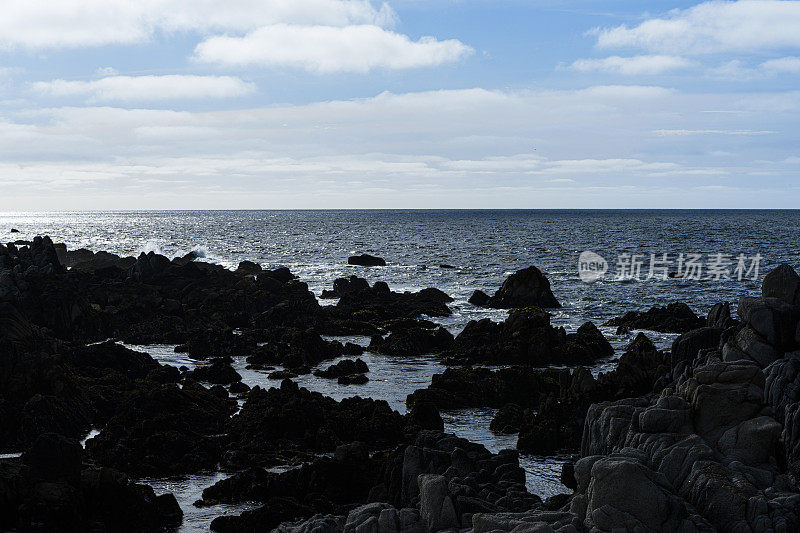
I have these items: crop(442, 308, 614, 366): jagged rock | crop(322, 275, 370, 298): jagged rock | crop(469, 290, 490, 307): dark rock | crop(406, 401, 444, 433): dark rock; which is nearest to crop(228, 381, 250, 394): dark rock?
crop(406, 401, 444, 433): dark rock

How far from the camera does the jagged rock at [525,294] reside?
6172cm

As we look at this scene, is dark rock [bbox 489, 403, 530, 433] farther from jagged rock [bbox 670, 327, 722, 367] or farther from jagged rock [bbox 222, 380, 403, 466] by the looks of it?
jagged rock [bbox 670, 327, 722, 367]

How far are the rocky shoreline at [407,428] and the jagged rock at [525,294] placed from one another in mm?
16649

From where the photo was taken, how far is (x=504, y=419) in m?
27.9

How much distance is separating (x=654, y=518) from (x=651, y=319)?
40.8m

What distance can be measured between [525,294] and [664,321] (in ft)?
46.6

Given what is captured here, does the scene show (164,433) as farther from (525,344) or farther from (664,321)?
(664,321)

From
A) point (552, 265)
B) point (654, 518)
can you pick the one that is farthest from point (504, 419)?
point (552, 265)

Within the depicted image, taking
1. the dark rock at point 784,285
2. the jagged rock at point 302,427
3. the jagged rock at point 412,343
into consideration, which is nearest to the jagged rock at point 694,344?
the dark rock at point 784,285

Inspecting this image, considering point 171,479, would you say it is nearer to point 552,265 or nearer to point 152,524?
point 152,524

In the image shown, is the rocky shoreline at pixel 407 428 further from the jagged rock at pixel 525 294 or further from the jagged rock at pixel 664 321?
the jagged rock at pixel 525 294

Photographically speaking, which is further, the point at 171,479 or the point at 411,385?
the point at 411,385

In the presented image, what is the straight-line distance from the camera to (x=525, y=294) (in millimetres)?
62312

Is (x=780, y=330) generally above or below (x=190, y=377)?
above
